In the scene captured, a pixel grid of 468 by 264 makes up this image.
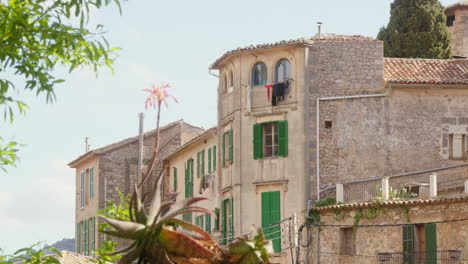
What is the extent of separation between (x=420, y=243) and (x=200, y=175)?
1438 cm

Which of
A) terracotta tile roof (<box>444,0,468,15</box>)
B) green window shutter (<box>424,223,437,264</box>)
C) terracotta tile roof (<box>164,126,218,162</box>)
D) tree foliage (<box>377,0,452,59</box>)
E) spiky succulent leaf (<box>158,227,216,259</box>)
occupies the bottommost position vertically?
spiky succulent leaf (<box>158,227,216,259</box>)

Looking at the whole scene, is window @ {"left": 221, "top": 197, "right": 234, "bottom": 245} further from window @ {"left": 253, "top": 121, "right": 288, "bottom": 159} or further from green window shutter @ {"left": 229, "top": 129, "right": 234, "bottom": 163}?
window @ {"left": 253, "top": 121, "right": 288, "bottom": 159}

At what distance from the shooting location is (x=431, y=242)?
34531 mm

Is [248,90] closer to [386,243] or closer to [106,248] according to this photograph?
[386,243]

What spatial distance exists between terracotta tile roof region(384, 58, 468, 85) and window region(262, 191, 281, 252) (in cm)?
582

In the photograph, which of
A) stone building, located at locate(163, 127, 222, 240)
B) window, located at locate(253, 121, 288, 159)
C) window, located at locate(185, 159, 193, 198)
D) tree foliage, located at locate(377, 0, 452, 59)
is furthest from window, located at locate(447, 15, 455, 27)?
window, located at locate(253, 121, 288, 159)

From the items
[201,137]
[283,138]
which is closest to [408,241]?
[283,138]

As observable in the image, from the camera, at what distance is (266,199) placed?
3994cm

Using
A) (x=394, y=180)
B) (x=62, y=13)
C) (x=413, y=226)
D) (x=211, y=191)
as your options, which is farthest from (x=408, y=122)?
(x=62, y=13)

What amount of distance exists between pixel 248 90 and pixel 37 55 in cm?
3262

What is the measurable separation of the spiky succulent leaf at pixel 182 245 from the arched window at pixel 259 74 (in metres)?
34.1

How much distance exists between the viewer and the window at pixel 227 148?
4140 centimetres

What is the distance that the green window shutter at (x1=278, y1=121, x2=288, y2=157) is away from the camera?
39.7 meters

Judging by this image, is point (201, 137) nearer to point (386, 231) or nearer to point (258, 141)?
point (258, 141)
